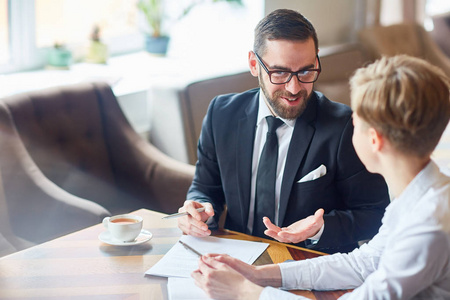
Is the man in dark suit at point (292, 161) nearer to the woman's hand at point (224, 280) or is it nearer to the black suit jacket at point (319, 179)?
the black suit jacket at point (319, 179)

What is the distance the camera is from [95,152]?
8.89 feet

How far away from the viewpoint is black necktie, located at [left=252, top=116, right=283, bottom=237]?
6.16 ft

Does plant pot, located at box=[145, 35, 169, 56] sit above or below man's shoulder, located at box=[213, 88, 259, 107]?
below

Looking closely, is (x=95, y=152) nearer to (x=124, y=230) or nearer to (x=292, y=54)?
(x=124, y=230)

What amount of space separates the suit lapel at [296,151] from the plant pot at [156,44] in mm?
2191

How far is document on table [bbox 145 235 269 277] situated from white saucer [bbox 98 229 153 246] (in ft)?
0.32

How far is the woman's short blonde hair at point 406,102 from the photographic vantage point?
1.12 m

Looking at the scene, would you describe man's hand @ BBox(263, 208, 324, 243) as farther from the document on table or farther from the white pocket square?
the white pocket square

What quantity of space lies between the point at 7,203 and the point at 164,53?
6.22ft

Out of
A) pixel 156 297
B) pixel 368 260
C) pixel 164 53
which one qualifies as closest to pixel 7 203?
pixel 156 297

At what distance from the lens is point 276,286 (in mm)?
1424

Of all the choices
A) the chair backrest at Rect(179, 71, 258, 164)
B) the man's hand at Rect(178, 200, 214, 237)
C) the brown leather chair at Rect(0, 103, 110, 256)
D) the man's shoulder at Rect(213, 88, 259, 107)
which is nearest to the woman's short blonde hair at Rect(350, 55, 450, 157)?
the man's hand at Rect(178, 200, 214, 237)

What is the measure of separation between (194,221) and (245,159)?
0.33m

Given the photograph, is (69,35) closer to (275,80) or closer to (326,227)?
(275,80)
